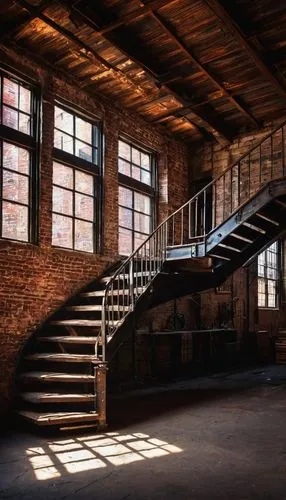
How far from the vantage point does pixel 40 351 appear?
23.3 ft

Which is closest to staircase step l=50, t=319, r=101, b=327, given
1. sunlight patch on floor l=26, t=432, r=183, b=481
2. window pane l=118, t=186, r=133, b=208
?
sunlight patch on floor l=26, t=432, r=183, b=481

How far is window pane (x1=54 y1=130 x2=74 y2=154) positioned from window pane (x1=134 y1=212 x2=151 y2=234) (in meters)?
2.27

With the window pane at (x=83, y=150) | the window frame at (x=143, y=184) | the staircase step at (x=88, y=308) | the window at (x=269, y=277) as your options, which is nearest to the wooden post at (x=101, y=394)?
the staircase step at (x=88, y=308)

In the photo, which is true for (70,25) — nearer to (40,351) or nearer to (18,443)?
(40,351)

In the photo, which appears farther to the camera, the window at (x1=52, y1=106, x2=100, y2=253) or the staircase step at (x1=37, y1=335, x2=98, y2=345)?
the window at (x1=52, y1=106, x2=100, y2=253)

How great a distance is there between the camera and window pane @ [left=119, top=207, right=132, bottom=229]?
9.36 meters

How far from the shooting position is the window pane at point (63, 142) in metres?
8.02

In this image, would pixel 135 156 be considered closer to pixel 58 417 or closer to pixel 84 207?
pixel 84 207

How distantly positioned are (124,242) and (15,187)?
9.59ft

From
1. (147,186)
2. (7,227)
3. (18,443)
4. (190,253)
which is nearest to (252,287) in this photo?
(147,186)

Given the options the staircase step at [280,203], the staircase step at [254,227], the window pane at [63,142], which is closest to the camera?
the staircase step at [280,203]

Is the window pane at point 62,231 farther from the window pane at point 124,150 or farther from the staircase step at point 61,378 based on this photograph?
the staircase step at point 61,378

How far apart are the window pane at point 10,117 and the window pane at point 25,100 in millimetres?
217

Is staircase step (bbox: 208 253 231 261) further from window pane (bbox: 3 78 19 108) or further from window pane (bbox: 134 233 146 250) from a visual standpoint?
window pane (bbox: 3 78 19 108)
